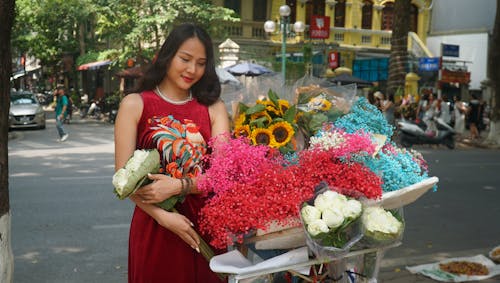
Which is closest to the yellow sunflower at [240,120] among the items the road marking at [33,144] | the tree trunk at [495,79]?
the road marking at [33,144]

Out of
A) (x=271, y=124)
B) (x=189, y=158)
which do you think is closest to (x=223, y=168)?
(x=189, y=158)

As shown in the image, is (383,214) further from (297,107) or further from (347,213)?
(297,107)

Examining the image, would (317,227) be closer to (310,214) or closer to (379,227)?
(310,214)

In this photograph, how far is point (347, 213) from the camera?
2.04 m

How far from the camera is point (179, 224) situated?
2373 mm

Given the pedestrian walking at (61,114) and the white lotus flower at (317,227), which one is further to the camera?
the pedestrian walking at (61,114)

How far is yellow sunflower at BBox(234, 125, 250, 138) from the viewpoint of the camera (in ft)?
8.63

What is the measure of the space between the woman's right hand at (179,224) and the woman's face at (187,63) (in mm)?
587

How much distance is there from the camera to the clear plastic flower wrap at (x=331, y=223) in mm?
2023

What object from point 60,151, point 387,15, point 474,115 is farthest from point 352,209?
point 387,15

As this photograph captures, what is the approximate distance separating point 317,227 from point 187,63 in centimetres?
98

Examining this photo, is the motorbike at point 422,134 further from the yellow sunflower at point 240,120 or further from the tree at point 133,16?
the yellow sunflower at point 240,120

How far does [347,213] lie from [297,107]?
87 cm

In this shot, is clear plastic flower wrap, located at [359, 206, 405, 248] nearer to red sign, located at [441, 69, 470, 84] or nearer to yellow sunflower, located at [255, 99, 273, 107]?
yellow sunflower, located at [255, 99, 273, 107]
